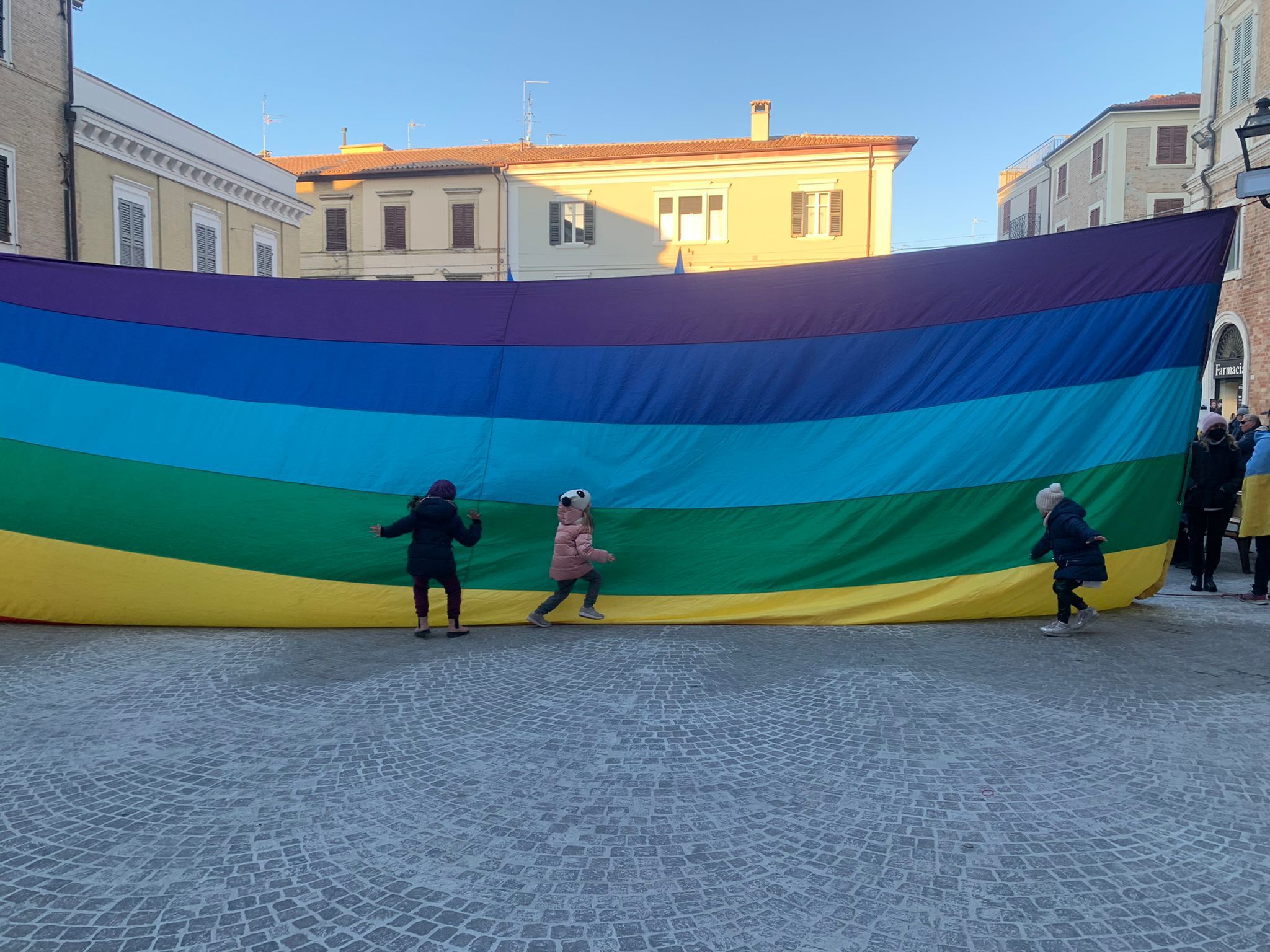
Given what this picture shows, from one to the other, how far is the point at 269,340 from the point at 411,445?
1.40 metres

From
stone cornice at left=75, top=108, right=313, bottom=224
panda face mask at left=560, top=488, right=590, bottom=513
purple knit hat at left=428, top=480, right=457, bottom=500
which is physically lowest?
panda face mask at left=560, top=488, right=590, bottom=513

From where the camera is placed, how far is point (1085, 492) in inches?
239

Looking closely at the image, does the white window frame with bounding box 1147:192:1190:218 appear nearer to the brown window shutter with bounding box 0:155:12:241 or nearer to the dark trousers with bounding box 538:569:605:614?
the dark trousers with bounding box 538:569:605:614

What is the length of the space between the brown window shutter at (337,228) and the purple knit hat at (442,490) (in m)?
27.7

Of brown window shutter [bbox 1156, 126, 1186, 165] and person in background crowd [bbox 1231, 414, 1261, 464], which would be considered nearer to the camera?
person in background crowd [bbox 1231, 414, 1261, 464]

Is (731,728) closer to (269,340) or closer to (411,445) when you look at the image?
(411,445)

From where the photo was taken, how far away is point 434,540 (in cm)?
605

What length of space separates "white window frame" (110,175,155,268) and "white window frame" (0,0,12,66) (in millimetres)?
2663

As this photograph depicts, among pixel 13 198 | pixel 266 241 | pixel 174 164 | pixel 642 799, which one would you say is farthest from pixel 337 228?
pixel 642 799

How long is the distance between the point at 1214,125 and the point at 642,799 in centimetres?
2463

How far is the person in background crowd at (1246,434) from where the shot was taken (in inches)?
336

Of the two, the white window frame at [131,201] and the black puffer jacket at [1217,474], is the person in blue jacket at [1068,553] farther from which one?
the white window frame at [131,201]

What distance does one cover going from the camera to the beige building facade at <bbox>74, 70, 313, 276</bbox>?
55.9 ft

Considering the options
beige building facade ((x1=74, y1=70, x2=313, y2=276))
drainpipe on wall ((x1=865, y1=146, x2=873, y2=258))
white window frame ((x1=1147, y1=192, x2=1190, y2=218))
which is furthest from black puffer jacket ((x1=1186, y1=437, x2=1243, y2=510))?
white window frame ((x1=1147, y1=192, x2=1190, y2=218))
